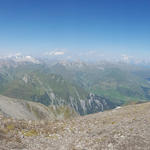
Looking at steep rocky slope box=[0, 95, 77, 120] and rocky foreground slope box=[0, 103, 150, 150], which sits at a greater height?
rocky foreground slope box=[0, 103, 150, 150]

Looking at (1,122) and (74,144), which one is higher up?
(1,122)

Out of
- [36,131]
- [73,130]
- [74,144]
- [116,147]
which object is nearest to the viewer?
[116,147]

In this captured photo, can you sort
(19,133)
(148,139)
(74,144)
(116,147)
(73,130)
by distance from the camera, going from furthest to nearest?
(73,130), (19,133), (74,144), (148,139), (116,147)

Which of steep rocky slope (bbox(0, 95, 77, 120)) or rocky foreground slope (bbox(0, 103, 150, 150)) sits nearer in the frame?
rocky foreground slope (bbox(0, 103, 150, 150))

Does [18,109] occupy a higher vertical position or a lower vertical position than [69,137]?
lower

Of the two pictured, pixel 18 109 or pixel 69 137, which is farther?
pixel 18 109

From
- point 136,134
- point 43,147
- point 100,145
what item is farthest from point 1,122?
point 136,134

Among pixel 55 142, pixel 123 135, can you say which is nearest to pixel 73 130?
pixel 55 142

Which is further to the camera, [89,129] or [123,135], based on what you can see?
[89,129]

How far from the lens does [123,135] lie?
16141 millimetres

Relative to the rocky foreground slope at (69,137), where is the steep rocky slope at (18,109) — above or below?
below

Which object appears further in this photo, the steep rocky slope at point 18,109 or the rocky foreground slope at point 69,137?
the steep rocky slope at point 18,109

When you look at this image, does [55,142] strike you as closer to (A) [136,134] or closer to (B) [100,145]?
(B) [100,145]

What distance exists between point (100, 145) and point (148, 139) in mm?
5238
